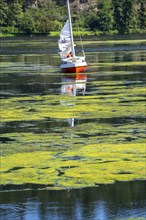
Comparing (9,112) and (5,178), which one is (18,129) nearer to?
(9,112)

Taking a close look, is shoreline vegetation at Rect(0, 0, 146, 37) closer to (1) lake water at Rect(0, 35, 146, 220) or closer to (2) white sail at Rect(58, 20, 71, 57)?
(2) white sail at Rect(58, 20, 71, 57)

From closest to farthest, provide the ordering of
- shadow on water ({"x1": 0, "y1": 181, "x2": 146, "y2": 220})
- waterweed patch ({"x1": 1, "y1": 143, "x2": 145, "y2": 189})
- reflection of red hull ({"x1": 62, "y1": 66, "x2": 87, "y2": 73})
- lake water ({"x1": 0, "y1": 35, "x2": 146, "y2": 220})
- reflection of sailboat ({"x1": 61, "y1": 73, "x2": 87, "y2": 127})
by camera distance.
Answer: shadow on water ({"x1": 0, "y1": 181, "x2": 146, "y2": 220}) < lake water ({"x1": 0, "y1": 35, "x2": 146, "y2": 220}) < waterweed patch ({"x1": 1, "y1": 143, "x2": 145, "y2": 189}) < reflection of sailboat ({"x1": 61, "y1": 73, "x2": 87, "y2": 127}) < reflection of red hull ({"x1": 62, "y1": 66, "x2": 87, "y2": 73})

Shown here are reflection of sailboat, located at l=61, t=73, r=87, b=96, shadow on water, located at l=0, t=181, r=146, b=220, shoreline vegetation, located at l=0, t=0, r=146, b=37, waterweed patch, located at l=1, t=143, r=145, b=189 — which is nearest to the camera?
shadow on water, located at l=0, t=181, r=146, b=220

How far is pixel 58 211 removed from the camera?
Result: 18.5 metres

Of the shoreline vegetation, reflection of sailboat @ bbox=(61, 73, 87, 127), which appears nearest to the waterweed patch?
reflection of sailboat @ bbox=(61, 73, 87, 127)

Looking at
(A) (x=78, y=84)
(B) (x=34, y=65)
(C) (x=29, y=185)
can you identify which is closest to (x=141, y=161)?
(C) (x=29, y=185)

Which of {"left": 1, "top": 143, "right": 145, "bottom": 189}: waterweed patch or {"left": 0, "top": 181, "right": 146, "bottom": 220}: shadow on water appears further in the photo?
{"left": 1, "top": 143, "right": 145, "bottom": 189}: waterweed patch

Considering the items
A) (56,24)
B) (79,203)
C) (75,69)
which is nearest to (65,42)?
(75,69)

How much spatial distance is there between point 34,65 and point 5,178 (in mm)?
47997

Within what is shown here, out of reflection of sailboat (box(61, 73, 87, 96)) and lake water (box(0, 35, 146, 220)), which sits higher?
lake water (box(0, 35, 146, 220))

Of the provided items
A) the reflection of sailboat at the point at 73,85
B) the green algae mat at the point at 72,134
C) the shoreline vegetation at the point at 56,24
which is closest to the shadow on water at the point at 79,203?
the green algae mat at the point at 72,134

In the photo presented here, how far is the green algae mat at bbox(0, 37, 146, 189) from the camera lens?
2153 cm

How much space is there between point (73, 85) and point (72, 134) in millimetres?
21100

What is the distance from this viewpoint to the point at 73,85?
48.9 m
